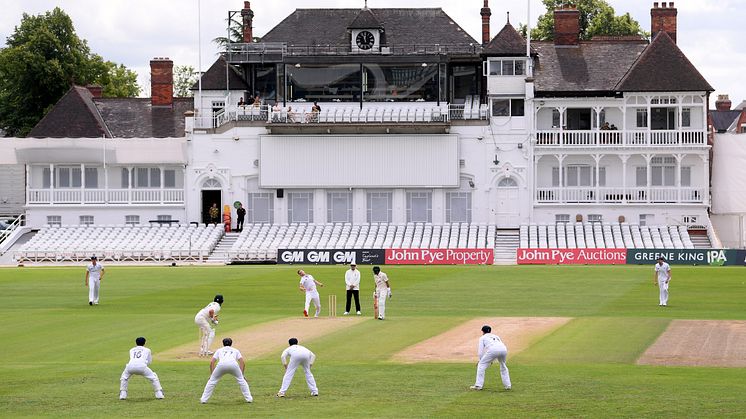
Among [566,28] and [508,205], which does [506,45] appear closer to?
[566,28]

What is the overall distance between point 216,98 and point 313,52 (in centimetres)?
685

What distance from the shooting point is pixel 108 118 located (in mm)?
89250

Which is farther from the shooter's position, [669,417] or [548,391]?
[548,391]

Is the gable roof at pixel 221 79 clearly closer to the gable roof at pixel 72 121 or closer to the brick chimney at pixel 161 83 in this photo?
the brick chimney at pixel 161 83

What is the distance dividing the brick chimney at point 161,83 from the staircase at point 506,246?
23544 millimetres

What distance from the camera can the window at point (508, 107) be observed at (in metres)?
81.4

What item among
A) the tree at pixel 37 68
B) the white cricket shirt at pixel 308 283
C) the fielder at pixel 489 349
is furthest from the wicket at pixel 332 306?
the tree at pixel 37 68

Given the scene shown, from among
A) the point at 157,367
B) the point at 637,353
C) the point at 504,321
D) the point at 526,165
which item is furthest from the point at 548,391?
the point at 526,165

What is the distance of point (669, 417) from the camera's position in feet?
86.1

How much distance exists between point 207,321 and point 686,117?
52430mm

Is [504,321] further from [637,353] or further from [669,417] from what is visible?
[669,417]

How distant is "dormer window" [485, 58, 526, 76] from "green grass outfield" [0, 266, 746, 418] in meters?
18.1

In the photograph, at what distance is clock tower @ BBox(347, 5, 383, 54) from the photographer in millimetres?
83938

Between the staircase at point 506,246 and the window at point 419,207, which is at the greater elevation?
the window at point 419,207
